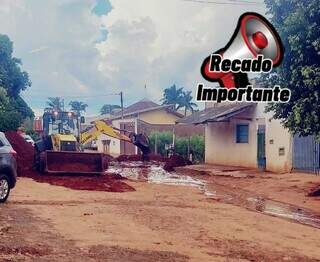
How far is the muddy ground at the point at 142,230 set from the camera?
25.3 feet

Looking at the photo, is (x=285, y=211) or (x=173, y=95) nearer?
(x=285, y=211)

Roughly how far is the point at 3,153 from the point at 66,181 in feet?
21.7

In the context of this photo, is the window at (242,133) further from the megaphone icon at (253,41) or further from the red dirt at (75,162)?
the megaphone icon at (253,41)

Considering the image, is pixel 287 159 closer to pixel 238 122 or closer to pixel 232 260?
pixel 238 122

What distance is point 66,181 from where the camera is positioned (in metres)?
19.2

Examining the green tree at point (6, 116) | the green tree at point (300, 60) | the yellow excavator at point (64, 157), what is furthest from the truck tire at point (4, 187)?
the green tree at point (6, 116)

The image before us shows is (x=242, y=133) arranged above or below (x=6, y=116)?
below

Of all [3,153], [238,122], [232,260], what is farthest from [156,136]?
[232,260]

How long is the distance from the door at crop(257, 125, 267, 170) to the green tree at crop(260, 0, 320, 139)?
37.0ft

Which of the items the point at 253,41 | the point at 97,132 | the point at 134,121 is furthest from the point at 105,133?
the point at 134,121

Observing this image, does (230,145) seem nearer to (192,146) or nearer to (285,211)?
(192,146)

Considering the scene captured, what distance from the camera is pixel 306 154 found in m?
24.0

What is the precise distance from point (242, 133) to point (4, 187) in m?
20.8

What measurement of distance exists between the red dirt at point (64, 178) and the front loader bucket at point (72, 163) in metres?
0.31
